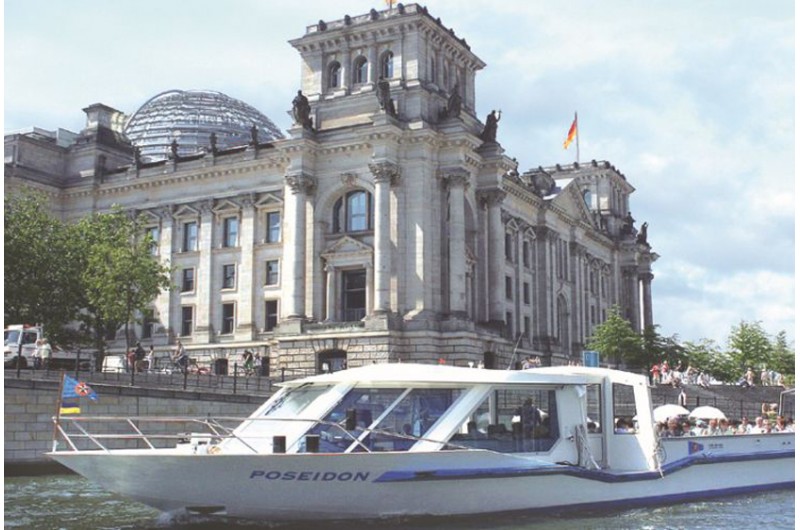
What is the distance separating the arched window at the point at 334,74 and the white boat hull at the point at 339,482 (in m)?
47.7

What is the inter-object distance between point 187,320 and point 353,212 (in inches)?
586

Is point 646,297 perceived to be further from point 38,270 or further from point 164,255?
point 38,270

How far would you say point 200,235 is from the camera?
69375mm

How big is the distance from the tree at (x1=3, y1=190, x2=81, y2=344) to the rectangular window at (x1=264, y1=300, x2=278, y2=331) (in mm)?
13665

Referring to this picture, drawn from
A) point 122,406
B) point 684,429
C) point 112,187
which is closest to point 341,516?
point 684,429

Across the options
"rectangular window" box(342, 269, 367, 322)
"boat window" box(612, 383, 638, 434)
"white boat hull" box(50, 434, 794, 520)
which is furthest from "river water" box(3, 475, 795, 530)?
"rectangular window" box(342, 269, 367, 322)

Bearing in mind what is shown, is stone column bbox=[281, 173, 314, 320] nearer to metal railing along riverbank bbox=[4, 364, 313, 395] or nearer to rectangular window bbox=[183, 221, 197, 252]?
rectangular window bbox=[183, 221, 197, 252]

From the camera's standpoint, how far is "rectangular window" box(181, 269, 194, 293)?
69.6 meters

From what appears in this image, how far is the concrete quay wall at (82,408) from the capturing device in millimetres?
34656

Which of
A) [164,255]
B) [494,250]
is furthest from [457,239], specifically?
[164,255]

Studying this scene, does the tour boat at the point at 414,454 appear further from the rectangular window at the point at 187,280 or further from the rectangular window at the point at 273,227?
the rectangular window at the point at 187,280

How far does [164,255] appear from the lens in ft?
231

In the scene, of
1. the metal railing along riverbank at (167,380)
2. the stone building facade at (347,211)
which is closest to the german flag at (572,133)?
the stone building facade at (347,211)

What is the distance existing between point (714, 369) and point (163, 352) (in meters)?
51.9
